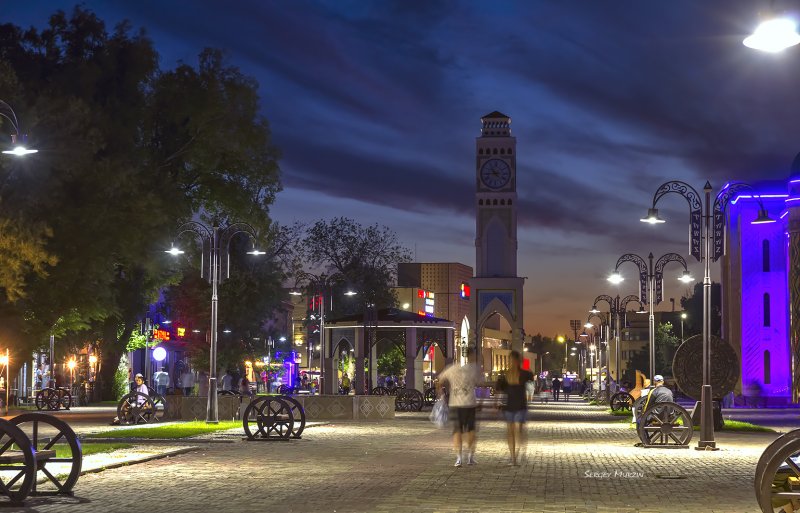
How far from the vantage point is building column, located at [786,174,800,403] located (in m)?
58.1

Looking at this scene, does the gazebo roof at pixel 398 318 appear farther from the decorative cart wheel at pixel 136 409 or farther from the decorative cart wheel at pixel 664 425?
the decorative cart wheel at pixel 664 425

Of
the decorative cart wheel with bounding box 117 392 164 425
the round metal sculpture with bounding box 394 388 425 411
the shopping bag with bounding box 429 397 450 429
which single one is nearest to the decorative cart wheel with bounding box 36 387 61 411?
the round metal sculpture with bounding box 394 388 425 411

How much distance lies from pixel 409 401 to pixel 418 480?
108 ft

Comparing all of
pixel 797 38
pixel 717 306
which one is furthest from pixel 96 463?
pixel 717 306

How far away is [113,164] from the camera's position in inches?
1497

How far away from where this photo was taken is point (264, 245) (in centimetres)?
5431

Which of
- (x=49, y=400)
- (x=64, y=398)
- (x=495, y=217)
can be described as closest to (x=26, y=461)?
(x=49, y=400)

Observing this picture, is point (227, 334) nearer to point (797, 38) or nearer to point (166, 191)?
point (166, 191)

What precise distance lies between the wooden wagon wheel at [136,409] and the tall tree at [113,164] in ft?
13.5

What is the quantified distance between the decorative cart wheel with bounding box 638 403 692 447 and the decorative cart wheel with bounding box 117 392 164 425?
50.5 feet

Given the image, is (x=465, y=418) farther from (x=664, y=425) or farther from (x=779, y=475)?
(x=779, y=475)

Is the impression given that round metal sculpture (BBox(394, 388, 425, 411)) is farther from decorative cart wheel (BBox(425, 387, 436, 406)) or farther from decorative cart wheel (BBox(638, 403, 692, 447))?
decorative cart wheel (BBox(638, 403, 692, 447))

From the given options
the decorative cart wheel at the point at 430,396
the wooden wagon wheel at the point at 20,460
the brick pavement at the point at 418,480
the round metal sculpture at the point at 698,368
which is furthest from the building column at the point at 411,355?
the wooden wagon wheel at the point at 20,460

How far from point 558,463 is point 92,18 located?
30161 mm
